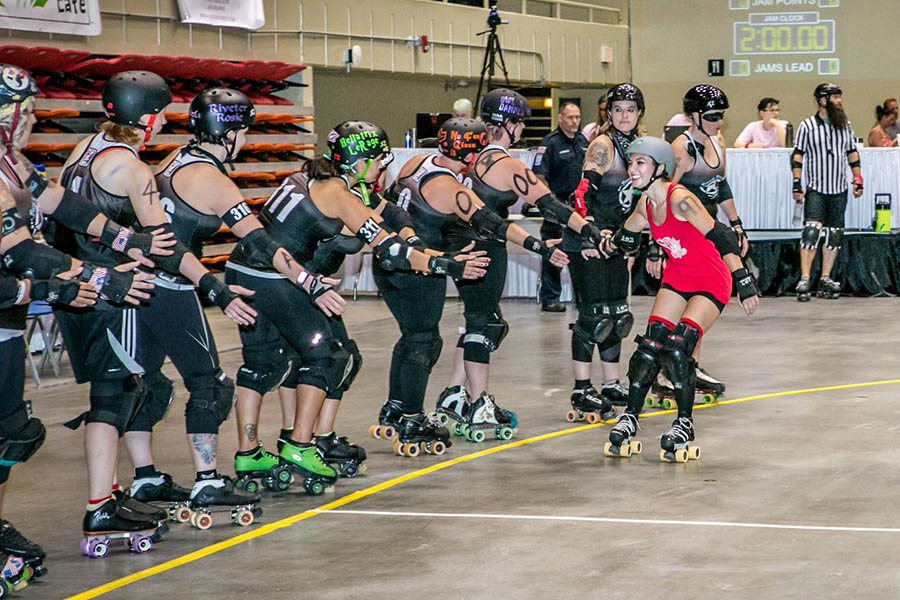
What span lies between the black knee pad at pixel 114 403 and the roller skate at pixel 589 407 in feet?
8.41

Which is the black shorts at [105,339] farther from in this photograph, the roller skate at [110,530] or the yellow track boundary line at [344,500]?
the yellow track boundary line at [344,500]

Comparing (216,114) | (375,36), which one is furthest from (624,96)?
(375,36)

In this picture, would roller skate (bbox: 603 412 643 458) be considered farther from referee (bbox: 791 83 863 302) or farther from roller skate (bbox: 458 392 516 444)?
referee (bbox: 791 83 863 302)

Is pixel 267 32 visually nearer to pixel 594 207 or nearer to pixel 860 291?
pixel 860 291

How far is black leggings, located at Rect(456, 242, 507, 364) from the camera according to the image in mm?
5777

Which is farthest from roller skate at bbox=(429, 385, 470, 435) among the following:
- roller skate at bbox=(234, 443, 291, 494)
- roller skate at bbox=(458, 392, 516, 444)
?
roller skate at bbox=(234, 443, 291, 494)

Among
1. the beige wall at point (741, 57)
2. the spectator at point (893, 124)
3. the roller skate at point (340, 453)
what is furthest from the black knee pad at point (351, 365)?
the beige wall at point (741, 57)

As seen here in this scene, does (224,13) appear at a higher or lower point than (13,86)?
higher

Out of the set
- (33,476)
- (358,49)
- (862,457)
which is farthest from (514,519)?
(358,49)

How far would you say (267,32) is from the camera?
12.6 m

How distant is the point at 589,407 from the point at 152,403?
91.8 inches

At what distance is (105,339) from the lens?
4043mm

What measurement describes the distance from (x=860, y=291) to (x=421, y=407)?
648 cm

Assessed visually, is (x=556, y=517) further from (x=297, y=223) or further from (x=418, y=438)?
(x=297, y=223)
